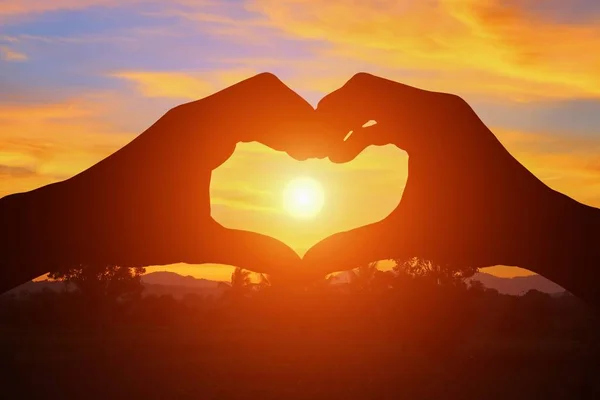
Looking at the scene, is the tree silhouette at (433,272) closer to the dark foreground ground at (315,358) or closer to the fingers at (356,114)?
the dark foreground ground at (315,358)

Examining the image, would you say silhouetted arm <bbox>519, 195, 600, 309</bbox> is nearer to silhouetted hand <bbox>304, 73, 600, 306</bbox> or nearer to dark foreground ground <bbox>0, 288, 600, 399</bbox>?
silhouetted hand <bbox>304, 73, 600, 306</bbox>

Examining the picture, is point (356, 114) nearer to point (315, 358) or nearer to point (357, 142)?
point (357, 142)

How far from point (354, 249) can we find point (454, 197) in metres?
2.82

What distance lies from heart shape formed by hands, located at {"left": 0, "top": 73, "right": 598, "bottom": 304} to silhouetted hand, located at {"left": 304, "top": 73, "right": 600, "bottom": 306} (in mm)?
27

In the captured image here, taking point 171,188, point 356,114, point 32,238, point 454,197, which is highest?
point 356,114

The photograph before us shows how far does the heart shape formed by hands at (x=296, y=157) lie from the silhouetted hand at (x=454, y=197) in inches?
1.1

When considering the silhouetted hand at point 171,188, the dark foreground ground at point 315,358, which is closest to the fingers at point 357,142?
the silhouetted hand at point 171,188

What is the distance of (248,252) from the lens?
18.8m

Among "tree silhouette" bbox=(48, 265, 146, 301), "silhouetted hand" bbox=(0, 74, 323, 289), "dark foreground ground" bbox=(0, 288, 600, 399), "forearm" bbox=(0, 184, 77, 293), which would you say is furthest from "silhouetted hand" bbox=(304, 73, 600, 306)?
"tree silhouette" bbox=(48, 265, 146, 301)

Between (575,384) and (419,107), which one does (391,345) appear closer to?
(575,384)

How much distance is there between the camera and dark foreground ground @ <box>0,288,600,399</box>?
44691 mm

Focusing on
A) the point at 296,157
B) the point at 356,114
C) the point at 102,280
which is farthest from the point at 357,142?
the point at 102,280

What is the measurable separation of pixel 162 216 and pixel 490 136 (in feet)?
26.0

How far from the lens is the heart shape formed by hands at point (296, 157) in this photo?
1941 centimetres
